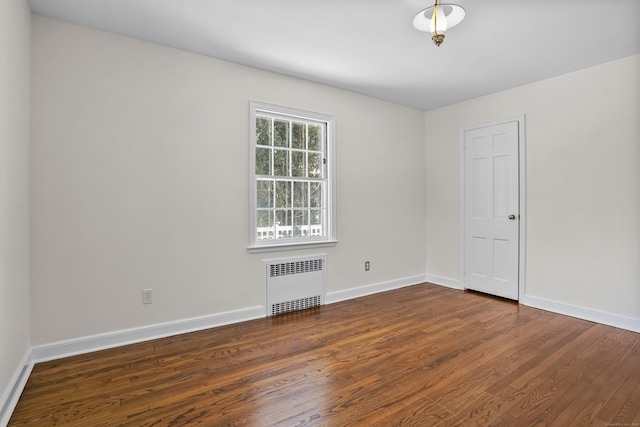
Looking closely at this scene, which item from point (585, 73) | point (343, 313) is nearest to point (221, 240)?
point (343, 313)

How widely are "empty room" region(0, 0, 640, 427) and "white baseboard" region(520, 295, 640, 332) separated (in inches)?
0.8

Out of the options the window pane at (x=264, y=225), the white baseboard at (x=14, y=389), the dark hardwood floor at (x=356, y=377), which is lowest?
the dark hardwood floor at (x=356, y=377)

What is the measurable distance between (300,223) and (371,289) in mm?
1376

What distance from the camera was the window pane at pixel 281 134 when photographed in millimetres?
3619

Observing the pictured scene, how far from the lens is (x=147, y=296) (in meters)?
2.84

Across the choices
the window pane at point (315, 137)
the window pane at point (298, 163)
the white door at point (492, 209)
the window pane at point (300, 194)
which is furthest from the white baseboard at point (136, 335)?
the white door at point (492, 209)

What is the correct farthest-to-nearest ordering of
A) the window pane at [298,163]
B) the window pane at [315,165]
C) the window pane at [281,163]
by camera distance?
the window pane at [315,165]
the window pane at [298,163]
the window pane at [281,163]

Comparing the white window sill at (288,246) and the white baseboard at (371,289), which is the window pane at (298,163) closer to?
the white window sill at (288,246)

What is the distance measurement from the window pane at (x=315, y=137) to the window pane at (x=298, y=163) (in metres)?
0.17

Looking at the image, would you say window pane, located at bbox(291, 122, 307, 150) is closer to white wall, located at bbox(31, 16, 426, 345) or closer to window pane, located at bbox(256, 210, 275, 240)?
white wall, located at bbox(31, 16, 426, 345)

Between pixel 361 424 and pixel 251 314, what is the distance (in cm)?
188

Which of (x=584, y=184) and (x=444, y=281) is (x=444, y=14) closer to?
(x=584, y=184)

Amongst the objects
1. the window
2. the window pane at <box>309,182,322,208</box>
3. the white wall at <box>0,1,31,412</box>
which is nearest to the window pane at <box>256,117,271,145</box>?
the window

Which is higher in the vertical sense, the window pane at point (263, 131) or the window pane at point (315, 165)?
the window pane at point (263, 131)
